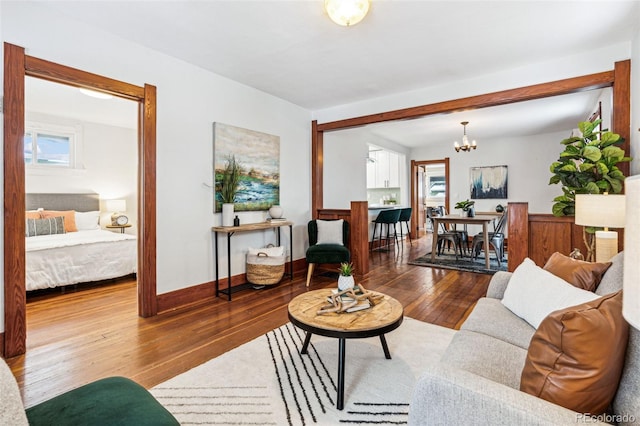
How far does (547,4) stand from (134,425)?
3.50m

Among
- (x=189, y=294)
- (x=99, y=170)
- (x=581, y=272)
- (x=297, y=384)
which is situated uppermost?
(x=99, y=170)

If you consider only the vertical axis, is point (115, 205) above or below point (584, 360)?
above

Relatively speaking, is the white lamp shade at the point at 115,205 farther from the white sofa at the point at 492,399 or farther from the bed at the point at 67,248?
the white sofa at the point at 492,399

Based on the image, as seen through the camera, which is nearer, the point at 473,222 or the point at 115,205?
the point at 473,222

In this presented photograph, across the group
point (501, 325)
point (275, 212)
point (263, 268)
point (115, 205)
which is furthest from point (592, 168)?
point (115, 205)

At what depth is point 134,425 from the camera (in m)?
0.98

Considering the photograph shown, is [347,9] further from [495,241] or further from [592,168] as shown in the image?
[495,241]

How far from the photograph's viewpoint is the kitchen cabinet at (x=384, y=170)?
8.70m

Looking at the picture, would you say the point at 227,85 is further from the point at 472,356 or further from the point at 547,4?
the point at 472,356

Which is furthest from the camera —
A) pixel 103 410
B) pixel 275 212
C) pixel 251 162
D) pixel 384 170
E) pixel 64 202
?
pixel 384 170

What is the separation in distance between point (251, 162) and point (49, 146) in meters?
3.83

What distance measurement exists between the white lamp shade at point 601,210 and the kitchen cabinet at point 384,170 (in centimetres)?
638

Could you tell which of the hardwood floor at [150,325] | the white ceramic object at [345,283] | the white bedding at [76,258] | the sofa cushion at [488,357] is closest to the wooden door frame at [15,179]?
the hardwood floor at [150,325]

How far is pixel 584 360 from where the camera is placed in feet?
2.94
